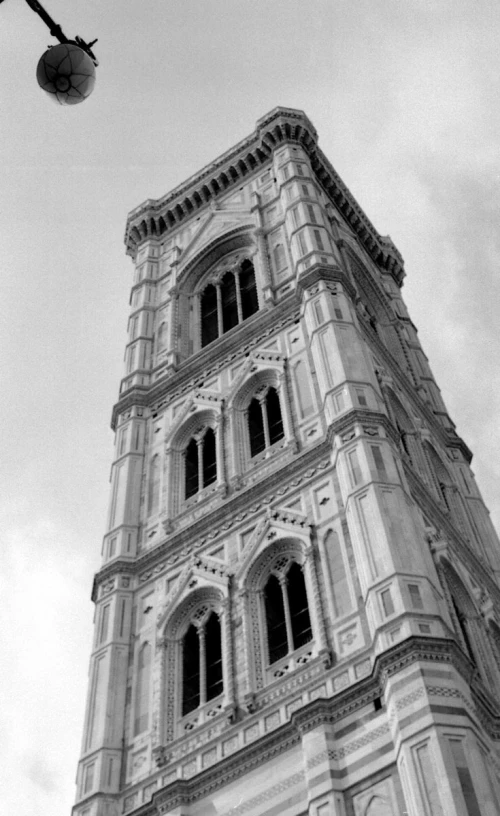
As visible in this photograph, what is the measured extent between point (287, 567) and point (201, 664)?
202cm

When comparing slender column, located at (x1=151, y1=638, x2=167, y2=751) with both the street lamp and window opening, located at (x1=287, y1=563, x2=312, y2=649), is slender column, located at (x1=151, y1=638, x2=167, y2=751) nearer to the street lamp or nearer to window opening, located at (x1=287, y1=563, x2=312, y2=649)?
window opening, located at (x1=287, y1=563, x2=312, y2=649)

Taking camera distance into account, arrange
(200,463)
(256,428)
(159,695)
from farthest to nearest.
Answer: (256,428) < (200,463) < (159,695)

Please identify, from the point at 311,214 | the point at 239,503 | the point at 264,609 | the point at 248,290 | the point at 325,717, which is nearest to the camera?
the point at 325,717

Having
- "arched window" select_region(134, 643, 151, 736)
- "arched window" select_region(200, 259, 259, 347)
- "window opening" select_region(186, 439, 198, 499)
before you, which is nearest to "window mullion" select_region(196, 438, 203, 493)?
"window opening" select_region(186, 439, 198, 499)

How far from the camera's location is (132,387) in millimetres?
26828

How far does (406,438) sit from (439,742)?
10834 mm

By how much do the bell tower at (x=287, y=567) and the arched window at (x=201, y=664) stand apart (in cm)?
4

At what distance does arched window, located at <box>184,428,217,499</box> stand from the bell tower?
53 millimetres

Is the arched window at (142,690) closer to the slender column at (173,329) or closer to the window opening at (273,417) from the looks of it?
the window opening at (273,417)

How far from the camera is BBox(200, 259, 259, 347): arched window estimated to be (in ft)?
92.4

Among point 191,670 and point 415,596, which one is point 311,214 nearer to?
point 191,670

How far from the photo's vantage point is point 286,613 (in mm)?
17656

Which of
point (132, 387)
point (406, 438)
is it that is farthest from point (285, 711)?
point (132, 387)

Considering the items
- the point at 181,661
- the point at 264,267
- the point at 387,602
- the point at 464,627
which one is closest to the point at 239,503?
the point at 181,661
